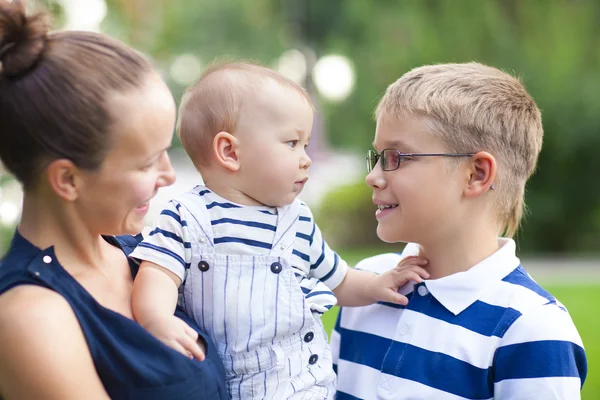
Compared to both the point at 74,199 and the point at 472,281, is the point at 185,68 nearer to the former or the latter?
the point at 472,281

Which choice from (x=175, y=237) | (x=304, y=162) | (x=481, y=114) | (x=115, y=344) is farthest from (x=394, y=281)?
(x=115, y=344)

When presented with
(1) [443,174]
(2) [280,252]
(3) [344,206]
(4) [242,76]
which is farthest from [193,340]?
(3) [344,206]

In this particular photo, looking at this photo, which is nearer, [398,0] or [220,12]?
[398,0]

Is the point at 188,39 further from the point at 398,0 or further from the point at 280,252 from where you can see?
the point at 280,252

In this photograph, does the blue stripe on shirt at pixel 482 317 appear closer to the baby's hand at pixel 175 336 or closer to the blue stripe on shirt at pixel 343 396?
the blue stripe on shirt at pixel 343 396

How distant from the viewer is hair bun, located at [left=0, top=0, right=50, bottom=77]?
1.78 metres

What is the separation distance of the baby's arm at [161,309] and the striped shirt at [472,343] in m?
0.67

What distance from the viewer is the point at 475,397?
7.08ft

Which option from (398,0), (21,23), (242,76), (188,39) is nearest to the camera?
(21,23)

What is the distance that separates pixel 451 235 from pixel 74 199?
1190 millimetres

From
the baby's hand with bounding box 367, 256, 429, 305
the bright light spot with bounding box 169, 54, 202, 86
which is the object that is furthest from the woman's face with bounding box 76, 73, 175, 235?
the bright light spot with bounding box 169, 54, 202, 86

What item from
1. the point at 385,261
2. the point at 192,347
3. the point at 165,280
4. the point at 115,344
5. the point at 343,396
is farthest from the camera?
the point at 385,261

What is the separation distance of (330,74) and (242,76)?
41.7 ft

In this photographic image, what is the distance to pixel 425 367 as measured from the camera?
7.36 feet
